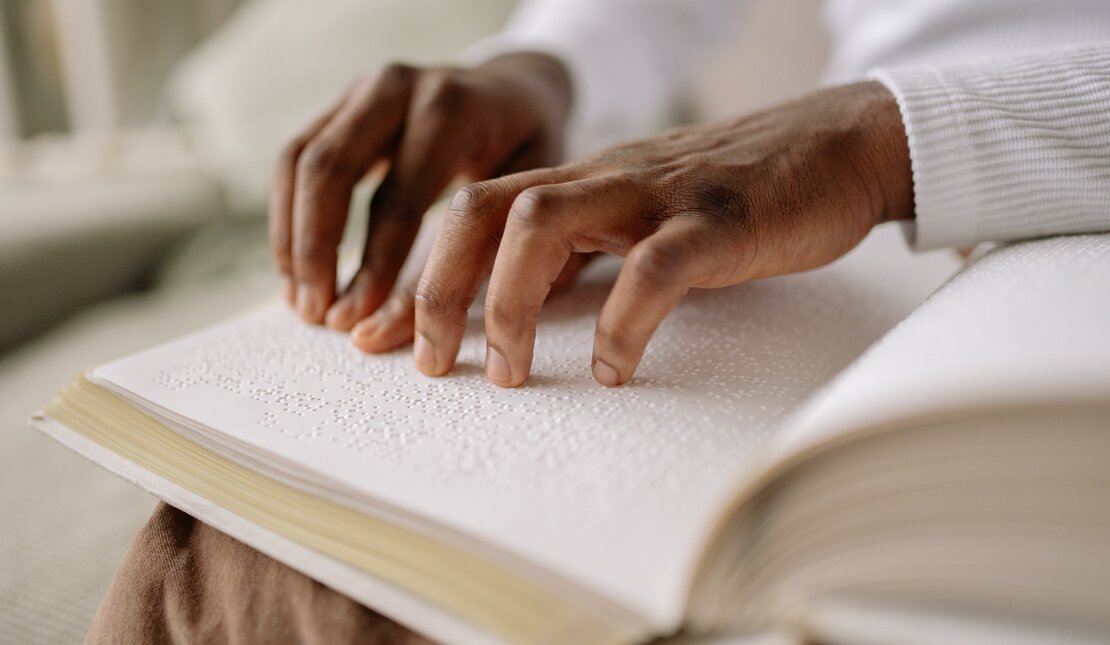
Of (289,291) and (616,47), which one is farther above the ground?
(616,47)

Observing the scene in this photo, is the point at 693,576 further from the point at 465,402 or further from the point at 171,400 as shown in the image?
the point at 171,400

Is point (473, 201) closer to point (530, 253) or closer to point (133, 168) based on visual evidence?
point (530, 253)

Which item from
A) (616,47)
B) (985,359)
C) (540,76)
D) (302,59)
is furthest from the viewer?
(302,59)

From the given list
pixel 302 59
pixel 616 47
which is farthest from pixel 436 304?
pixel 302 59

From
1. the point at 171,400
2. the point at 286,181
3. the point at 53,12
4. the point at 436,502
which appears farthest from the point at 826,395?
the point at 53,12

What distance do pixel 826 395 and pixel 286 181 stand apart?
420 millimetres

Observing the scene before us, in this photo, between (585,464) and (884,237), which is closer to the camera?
(585,464)

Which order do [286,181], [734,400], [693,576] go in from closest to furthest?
[693,576] < [734,400] < [286,181]

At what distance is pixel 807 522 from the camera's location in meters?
0.25

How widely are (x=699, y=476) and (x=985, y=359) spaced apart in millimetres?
102

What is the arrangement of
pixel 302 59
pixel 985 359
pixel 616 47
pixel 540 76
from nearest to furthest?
pixel 985 359, pixel 540 76, pixel 616 47, pixel 302 59

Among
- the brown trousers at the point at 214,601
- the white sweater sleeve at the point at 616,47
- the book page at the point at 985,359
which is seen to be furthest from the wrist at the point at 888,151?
the white sweater sleeve at the point at 616,47

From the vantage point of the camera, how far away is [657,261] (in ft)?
1.08

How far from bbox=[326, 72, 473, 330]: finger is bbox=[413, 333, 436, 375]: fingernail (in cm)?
10
